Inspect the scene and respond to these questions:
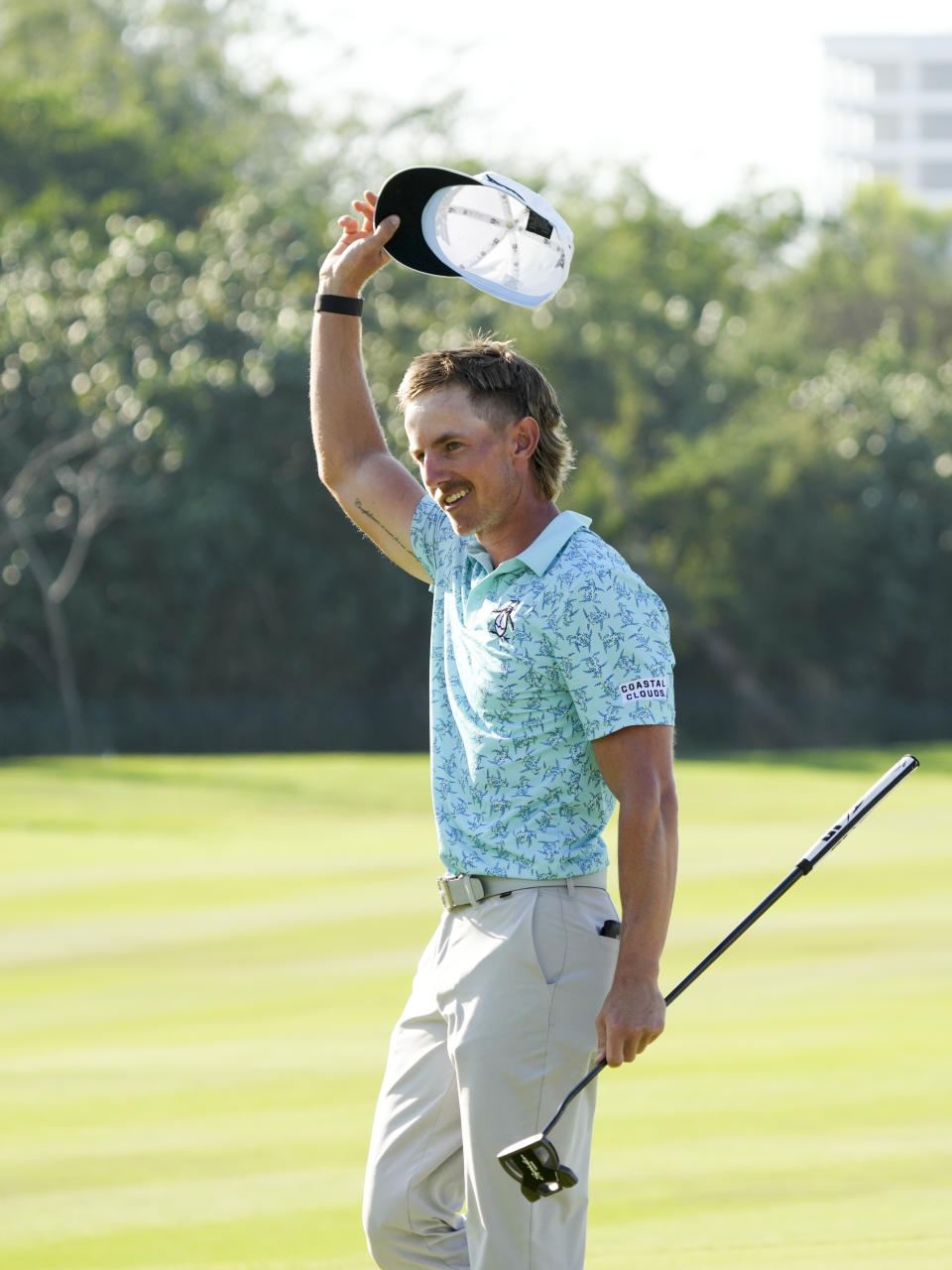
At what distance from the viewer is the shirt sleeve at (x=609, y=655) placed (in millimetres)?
3229

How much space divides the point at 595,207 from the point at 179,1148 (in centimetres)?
4130

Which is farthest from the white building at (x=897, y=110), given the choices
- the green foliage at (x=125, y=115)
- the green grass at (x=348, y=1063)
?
the green grass at (x=348, y=1063)

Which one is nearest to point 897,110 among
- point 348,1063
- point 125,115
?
point 125,115

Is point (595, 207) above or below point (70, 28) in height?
below

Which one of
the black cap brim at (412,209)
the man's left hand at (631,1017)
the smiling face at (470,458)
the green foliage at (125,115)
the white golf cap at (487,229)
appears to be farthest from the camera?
the green foliage at (125,115)

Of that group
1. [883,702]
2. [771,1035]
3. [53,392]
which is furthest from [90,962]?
[883,702]

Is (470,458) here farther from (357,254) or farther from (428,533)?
(357,254)

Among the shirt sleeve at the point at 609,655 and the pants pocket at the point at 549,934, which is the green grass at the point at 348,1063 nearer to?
the pants pocket at the point at 549,934

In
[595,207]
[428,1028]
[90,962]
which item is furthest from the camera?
[595,207]

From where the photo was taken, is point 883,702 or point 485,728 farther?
point 883,702

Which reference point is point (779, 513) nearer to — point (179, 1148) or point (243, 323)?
point (243, 323)

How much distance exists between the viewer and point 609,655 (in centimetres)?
324

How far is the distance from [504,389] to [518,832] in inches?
29.6

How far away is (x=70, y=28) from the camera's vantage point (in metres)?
57.8
